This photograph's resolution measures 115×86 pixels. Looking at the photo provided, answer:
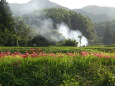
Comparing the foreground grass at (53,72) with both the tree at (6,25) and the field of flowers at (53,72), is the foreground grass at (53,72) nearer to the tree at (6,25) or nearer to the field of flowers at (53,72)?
the field of flowers at (53,72)

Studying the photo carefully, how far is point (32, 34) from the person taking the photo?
50219 mm

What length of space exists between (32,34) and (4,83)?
44.4 meters

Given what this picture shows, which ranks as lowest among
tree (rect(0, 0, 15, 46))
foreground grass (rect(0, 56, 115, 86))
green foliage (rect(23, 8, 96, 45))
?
foreground grass (rect(0, 56, 115, 86))

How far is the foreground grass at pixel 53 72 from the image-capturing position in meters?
6.50

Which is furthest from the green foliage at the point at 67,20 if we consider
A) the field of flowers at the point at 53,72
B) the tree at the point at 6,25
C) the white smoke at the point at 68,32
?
the field of flowers at the point at 53,72

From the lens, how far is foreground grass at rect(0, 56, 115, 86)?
256 inches

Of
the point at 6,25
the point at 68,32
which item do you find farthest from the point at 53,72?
the point at 68,32

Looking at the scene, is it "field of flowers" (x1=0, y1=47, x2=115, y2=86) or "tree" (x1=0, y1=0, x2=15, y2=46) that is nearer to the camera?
"field of flowers" (x1=0, y1=47, x2=115, y2=86)

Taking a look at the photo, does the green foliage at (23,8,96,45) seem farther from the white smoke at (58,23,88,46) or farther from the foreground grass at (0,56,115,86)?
the foreground grass at (0,56,115,86)

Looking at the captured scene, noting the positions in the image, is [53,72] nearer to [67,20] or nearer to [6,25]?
[6,25]

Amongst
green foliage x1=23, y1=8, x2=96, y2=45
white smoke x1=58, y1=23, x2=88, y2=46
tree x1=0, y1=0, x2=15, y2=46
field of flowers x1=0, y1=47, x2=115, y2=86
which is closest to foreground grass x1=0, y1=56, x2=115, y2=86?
field of flowers x1=0, y1=47, x2=115, y2=86

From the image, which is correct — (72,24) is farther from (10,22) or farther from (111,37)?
(10,22)

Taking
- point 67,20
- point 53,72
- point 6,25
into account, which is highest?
point 67,20

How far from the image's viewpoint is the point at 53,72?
7.21m
